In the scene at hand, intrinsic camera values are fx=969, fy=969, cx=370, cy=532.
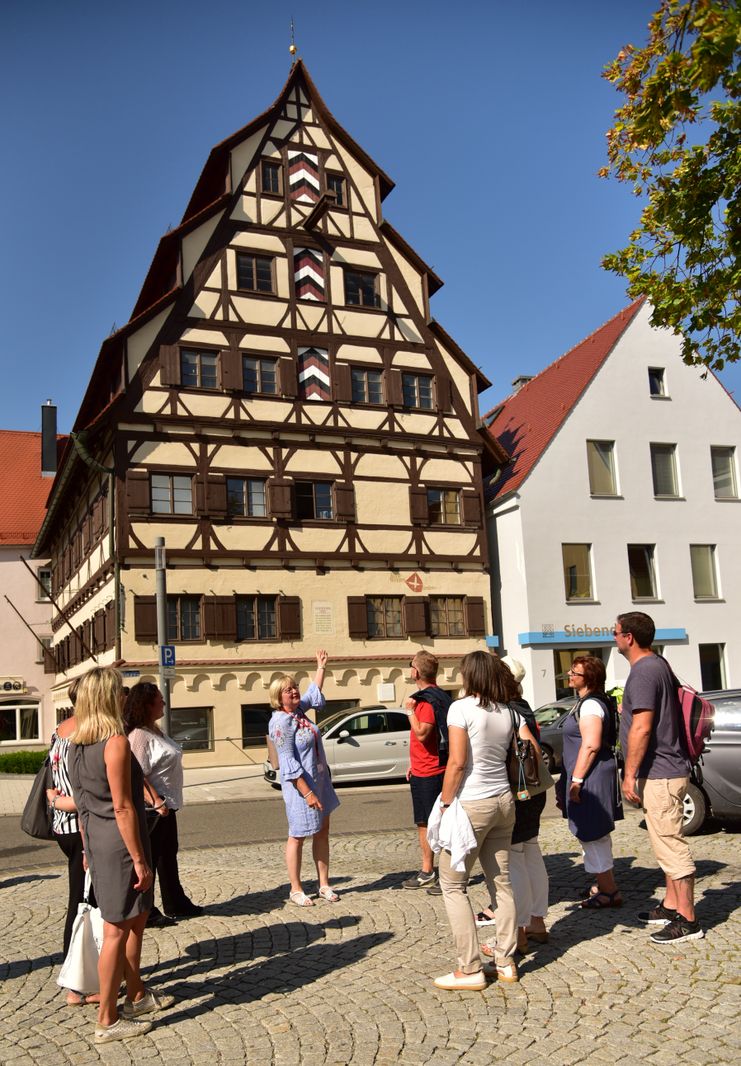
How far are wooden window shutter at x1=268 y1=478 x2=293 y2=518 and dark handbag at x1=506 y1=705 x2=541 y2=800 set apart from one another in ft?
68.7

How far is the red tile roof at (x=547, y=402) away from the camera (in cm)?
3038

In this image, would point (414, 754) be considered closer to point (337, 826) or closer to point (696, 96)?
point (337, 826)

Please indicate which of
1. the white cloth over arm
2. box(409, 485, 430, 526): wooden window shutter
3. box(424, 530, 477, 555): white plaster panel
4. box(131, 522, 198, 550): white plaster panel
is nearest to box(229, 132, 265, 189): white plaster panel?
box(131, 522, 198, 550): white plaster panel

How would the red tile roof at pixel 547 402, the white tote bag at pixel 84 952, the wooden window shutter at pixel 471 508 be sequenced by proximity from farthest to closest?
the red tile roof at pixel 547 402 → the wooden window shutter at pixel 471 508 → the white tote bag at pixel 84 952

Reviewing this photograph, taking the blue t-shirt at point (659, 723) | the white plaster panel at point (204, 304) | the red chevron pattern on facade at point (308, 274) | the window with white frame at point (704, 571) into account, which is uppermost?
the red chevron pattern on facade at point (308, 274)

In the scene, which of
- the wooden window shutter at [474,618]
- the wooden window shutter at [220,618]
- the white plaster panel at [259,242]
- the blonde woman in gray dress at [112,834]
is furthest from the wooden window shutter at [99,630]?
the blonde woman in gray dress at [112,834]

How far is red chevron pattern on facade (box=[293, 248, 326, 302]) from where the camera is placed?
28.1 m

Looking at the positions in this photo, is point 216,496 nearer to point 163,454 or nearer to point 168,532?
point 168,532

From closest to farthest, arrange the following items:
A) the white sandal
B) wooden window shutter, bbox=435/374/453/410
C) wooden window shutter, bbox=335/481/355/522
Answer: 1. the white sandal
2. wooden window shutter, bbox=335/481/355/522
3. wooden window shutter, bbox=435/374/453/410

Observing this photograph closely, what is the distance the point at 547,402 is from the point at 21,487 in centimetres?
2436

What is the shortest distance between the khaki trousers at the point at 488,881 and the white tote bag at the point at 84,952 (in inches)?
75.9

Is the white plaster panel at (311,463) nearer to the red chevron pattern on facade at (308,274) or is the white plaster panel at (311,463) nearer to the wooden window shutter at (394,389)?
the wooden window shutter at (394,389)

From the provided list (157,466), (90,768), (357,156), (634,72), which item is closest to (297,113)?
(357,156)

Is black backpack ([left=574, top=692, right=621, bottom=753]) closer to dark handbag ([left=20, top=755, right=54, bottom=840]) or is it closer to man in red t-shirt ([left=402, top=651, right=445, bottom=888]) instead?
man in red t-shirt ([left=402, top=651, right=445, bottom=888])
